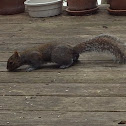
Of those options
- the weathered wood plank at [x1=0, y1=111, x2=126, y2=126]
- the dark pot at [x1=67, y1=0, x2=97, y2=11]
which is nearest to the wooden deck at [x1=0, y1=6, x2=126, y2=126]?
the weathered wood plank at [x1=0, y1=111, x2=126, y2=126]

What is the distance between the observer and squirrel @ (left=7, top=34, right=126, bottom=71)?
307 cm

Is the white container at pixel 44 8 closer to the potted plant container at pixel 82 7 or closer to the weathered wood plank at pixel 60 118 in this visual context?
the potted plant container at pixel 82 7

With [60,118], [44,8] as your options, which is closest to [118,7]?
[44,8]

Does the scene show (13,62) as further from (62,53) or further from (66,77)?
(66,77)

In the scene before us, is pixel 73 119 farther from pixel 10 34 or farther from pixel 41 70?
pixel 10 34

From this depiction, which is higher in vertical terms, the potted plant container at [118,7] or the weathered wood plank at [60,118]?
the potted plant container at [118,7]

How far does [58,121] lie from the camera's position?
2.18 meters

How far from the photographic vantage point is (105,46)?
3092 millimetres

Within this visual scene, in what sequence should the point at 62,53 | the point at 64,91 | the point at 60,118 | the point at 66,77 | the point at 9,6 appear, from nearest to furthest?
the point at 60,118
the point at 64,91
the point at 66,77
the point at 62,53
the point at 9,6

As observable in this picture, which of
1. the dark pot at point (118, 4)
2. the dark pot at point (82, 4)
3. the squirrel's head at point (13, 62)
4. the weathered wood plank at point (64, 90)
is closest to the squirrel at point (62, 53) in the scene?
the squirrel's head at point (13, 62)

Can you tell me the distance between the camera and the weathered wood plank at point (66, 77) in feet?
9.14

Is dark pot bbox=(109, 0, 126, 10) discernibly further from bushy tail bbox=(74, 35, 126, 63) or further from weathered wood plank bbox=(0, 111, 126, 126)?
weathered wood plank bbox=(0, 111, 126, 126)

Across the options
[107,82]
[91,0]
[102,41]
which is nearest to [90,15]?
[91,0]

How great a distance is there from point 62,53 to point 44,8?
1.78 meters
